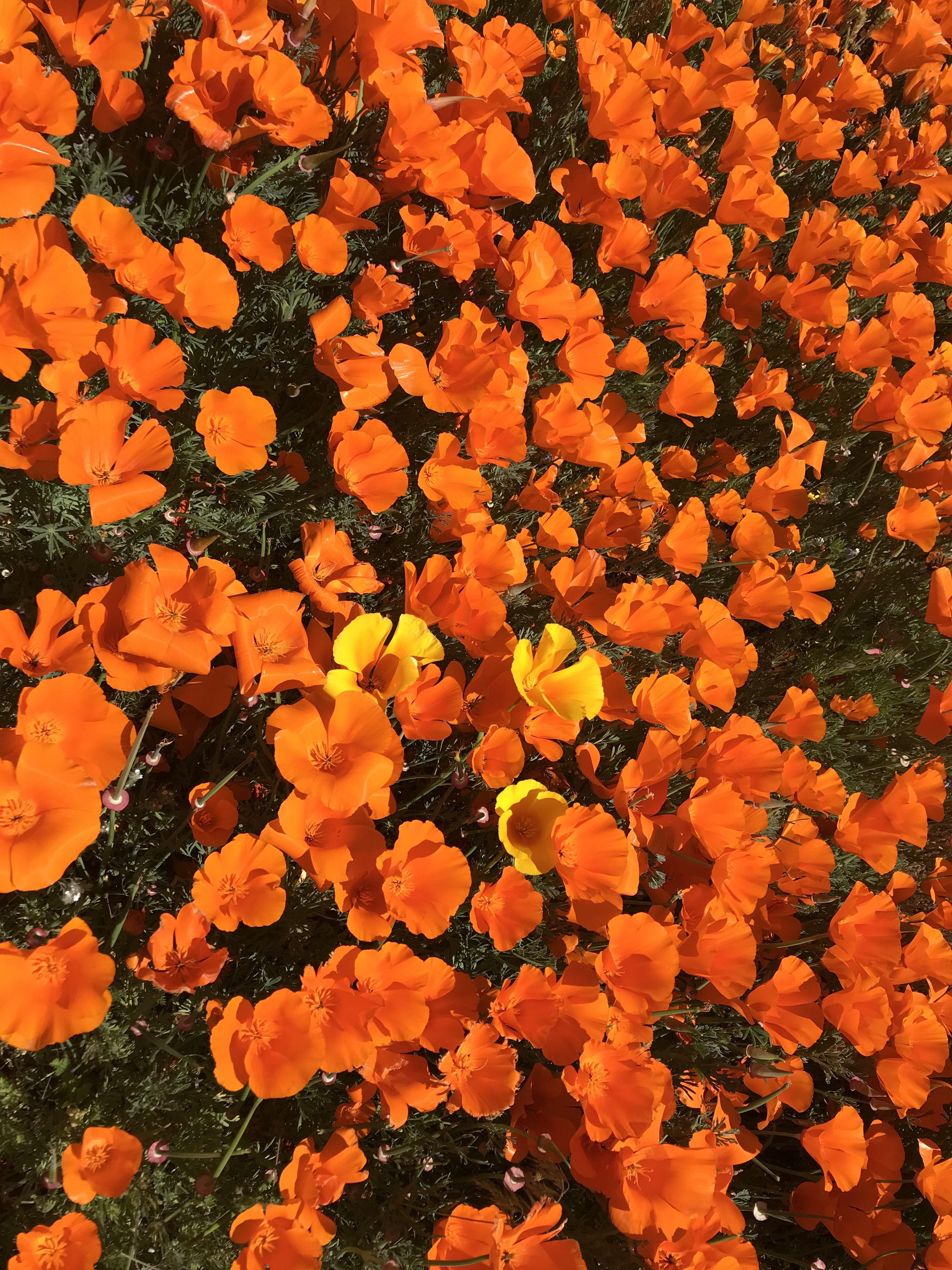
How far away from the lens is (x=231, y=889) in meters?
1.47

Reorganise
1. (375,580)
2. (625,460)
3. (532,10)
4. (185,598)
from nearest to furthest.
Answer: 1. (185,598)
2. (375,580)
3. (625,460)
4. (532,10)

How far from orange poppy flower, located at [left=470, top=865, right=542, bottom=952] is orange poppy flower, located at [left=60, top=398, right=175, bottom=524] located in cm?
99

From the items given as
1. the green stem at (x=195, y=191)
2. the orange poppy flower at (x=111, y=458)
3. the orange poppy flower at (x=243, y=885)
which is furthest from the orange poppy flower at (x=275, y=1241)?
the green stem at (x=195, y=191)

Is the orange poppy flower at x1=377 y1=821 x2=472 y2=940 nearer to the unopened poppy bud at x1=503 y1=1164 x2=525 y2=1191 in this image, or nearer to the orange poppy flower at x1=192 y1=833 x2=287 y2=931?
the orange poppy flower at x1=192 y1=833 x2=287 y2=931

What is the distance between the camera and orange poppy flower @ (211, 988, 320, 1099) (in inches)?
52.3

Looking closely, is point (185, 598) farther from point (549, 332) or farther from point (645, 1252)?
point (645, 1252)

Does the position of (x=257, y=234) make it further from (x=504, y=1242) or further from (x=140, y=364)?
(x=504, y=1242)

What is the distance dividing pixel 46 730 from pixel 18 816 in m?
0.14

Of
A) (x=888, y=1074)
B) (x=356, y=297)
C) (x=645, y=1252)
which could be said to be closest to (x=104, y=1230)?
(x=645, y=1252)

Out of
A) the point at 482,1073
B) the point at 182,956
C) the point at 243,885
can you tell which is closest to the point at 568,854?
the point at 482,1073

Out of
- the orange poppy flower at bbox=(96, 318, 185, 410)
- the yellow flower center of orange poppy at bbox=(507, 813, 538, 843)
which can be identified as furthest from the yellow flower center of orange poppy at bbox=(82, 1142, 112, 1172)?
the orange poppy flower at bbox=(96, 318, 185, 410)

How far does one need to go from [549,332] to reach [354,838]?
4.17ft

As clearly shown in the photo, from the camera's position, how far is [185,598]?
4.55ft

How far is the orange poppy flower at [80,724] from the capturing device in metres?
1.31
